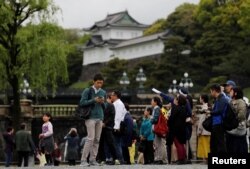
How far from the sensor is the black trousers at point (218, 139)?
473 inches

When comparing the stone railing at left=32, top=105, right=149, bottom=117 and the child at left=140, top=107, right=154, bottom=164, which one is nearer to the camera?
the child at left=140, top=107, right=154, bottom=164

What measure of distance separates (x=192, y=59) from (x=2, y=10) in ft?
116

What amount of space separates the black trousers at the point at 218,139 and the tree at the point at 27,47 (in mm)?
18375

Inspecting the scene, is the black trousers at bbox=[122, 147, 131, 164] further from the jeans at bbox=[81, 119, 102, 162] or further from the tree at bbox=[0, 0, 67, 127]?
the tree at bbox=[0, 0, 67, 127]

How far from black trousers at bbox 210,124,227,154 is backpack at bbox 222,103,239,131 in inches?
12.4

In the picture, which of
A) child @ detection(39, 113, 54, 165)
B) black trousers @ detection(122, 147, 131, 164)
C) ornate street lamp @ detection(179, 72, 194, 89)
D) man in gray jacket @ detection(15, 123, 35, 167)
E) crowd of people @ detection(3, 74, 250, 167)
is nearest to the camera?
crowd of people @ detection(3, 74, 250, 167)

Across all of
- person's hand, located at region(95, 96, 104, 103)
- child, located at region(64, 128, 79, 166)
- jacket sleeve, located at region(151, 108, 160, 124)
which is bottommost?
child, located at region(64, 128, 79, 166)

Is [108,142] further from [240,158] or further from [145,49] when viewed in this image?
[145,49]

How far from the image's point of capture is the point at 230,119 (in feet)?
38.1

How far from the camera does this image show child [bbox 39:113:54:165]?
53.2 ft

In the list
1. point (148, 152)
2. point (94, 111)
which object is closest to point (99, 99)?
point (94, 111)

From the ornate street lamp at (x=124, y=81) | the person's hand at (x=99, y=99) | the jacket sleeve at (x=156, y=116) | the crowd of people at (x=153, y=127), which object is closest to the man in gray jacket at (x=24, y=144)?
the crowd of people at (x=153, y=127)

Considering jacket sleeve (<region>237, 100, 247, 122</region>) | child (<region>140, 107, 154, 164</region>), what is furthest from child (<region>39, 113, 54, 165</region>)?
jacket sleeve (<region>237, 100, 247, 122</region>)

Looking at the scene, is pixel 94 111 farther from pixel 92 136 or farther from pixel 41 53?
pixel 41 53
